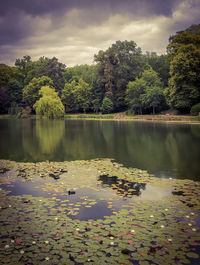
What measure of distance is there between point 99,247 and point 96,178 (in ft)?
14.1

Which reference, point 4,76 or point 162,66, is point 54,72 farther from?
point 162,66

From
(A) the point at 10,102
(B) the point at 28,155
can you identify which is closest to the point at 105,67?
(A) the point at 10,102

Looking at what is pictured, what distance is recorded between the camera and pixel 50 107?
5175cm

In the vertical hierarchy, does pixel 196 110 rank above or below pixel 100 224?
above

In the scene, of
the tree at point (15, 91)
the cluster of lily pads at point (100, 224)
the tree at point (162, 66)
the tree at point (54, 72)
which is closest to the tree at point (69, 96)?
the tree at point (54, 72)

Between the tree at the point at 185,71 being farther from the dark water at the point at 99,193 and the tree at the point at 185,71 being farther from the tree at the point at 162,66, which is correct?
the dark water at the point at 99,193

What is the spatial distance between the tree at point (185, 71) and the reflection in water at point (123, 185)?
34804 millimetres

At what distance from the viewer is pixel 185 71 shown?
39.4 m

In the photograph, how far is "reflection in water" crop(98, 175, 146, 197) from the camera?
22.2 feet

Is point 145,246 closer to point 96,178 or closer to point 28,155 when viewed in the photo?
point 96,178

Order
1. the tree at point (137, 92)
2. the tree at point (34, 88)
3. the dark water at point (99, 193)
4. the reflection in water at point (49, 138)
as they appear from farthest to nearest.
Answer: the tree at point (34, 88) < the tree at point (137, 92) < the reflection in water at point (49, 138) < the dark water at point (99, 193)

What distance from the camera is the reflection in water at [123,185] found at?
677cm

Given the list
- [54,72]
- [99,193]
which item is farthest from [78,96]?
[99,193]

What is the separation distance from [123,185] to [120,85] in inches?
2260
